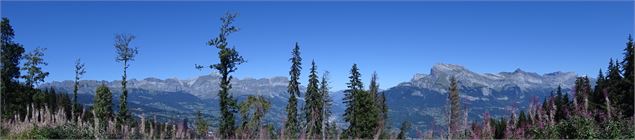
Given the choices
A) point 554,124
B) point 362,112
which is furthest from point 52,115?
point 362,112

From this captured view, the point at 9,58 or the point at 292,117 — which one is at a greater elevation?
the point at 9,58

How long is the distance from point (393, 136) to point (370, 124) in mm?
71803

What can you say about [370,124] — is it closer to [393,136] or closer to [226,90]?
[226,90]

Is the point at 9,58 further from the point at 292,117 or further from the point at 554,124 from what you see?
the point at 554,124

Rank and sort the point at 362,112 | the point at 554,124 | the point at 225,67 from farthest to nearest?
the point at 362,112 < the point at 225,67 < the point at 554,124

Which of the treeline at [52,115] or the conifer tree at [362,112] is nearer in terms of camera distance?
the treeline at [52,115]

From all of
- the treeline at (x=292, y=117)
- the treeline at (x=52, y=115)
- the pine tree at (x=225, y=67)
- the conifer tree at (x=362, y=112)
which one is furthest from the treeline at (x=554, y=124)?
the conifer tree at (x=362, y=112)

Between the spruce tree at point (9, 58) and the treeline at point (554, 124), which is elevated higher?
the spruce tree at point (9, 58)

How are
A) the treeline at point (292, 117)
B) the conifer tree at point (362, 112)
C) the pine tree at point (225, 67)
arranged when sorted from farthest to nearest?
Answer: the conifer tree at point (362, 112) → the pine tree at point (225, 67) → the treeline at point (292, 117)

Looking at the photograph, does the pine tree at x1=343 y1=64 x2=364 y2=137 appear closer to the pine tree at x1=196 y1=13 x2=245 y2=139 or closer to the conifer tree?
the conifer tree

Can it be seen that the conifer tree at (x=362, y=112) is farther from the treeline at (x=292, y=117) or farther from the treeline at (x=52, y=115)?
the treeline at (x=52, y=115)

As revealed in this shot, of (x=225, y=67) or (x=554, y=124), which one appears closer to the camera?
(x=554, y=124)

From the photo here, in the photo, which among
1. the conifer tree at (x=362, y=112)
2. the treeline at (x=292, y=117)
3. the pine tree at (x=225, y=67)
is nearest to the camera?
the treeline at (x=292, y=117)

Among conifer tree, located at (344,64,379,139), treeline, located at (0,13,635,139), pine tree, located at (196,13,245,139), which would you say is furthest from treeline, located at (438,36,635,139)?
conifer tree, located at (344,64,379,139)
